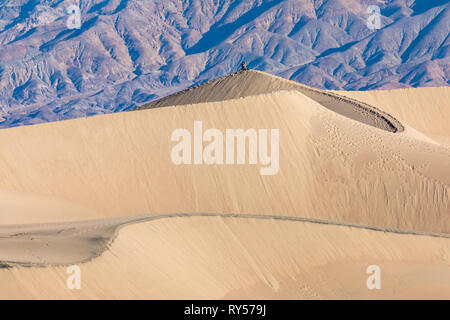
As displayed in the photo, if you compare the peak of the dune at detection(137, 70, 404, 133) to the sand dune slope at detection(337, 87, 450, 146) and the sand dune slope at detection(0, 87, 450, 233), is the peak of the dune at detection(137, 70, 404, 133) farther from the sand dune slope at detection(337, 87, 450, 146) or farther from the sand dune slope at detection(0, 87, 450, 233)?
the sand dune slope at detection(0, 87, 450, 233)

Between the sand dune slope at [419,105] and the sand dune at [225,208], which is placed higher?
the sand dune slope at [419,105]

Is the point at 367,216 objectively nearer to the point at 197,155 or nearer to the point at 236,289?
the point at 197,155

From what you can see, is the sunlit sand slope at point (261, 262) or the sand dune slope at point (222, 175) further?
the sand dune slope at point (222, 175)

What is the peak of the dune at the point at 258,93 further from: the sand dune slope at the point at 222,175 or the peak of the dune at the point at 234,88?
the sand dune slope at the point at 222,175

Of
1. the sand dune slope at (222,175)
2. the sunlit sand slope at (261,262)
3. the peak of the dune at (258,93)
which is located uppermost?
the peak of the dune at (258,93)

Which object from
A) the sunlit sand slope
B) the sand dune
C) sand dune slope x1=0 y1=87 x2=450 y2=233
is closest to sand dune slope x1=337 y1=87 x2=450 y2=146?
the sand dune

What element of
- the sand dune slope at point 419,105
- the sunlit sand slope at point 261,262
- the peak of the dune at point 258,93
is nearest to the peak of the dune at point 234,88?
the peak of the dune at point 258,93
